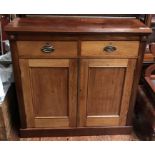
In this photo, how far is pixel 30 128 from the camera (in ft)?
5.20

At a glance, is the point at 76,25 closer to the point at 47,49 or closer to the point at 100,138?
the point at 47,49

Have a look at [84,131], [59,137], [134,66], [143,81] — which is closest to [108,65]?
[134,66]

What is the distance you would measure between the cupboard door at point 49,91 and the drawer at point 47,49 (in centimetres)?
4

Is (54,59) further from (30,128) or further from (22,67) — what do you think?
(30,128)

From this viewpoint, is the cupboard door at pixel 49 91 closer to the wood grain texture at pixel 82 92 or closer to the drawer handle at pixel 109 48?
the wood grain texture at pixel 82 92

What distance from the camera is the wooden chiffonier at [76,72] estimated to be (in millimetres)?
1252

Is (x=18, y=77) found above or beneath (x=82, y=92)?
above

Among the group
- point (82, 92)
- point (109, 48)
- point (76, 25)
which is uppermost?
point (76, 25)

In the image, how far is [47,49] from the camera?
1.27 metres

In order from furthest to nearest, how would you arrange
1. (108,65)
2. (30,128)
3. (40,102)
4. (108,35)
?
(30,128), (40,102), (108,65), (108,35)

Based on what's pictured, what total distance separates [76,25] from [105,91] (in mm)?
493

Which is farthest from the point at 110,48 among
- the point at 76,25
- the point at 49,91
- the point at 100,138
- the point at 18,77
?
the point at 100,138

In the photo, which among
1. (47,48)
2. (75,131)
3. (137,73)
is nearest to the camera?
(47,48)

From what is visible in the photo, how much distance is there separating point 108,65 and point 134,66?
0.58 feet
